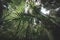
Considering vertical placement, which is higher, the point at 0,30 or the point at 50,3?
the point at 50,3

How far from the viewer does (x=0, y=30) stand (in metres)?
6.50

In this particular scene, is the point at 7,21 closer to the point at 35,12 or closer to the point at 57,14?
the point at 35,12

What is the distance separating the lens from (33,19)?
6.39 m

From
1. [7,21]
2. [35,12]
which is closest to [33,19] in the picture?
[35,12]

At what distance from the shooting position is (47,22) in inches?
254

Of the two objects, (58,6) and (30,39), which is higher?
(58,6)

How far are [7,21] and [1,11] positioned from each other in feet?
0.86

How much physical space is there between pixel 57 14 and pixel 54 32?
440mm

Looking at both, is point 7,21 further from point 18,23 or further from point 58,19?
point 58,19

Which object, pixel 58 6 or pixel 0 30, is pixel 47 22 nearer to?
pixel 58 6

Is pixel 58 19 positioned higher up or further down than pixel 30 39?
higher up

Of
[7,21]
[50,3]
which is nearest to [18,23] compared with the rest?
[7,21]

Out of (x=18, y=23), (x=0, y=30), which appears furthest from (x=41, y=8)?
(x=0, y=30)

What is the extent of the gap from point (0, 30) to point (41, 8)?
1001mm
